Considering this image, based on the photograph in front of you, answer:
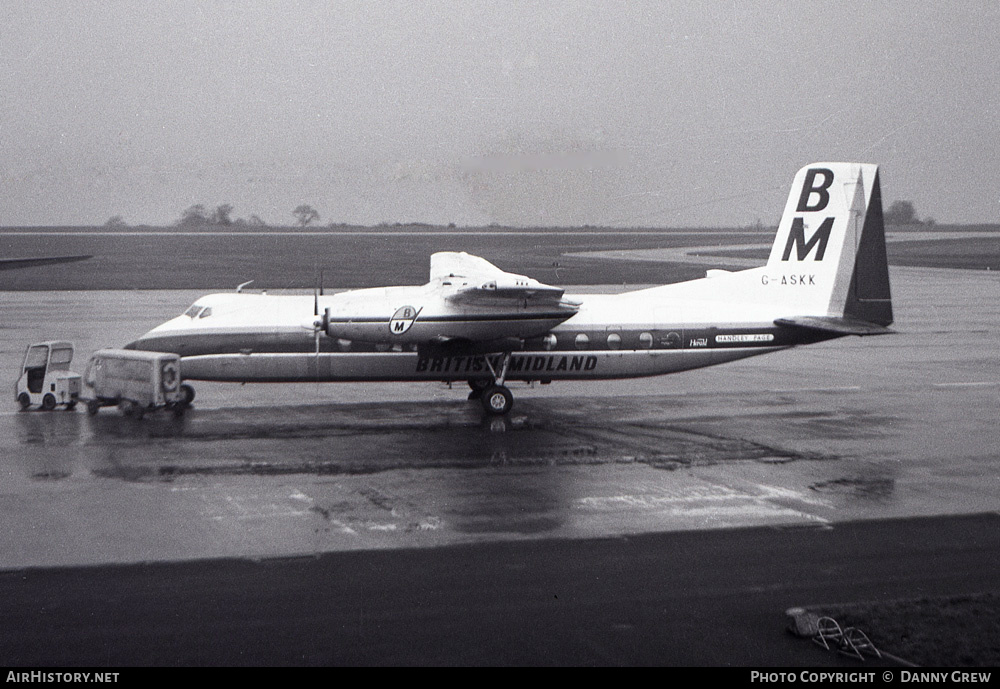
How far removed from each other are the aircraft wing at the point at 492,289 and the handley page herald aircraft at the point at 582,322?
6 centimetres

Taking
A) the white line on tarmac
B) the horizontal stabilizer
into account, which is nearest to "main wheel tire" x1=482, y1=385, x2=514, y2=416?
the horizontal stabilizer

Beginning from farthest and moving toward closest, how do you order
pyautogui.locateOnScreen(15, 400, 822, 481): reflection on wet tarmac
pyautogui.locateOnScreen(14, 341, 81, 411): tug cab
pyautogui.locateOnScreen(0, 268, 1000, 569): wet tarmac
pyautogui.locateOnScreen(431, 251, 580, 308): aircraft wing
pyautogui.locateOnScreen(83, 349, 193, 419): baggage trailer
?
pyautogui.locateOnScreen(14, 341, 81, 411): tug cab → pyautogui.locateOnScreen(83, 349, 193, 419): baggage trailer → pyautogui.locateOnScreen(431, 251, 580, 308): aircraft wing → pyautogui.locateOnScreen(15, 400, 822, 481): reflection on wet tarmac → pyautogui.locateOnScreen(0, 268, 1000, 569): wet tarmac

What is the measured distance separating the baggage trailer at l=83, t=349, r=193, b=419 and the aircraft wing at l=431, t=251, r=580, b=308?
21.8ft

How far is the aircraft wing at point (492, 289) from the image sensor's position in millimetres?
21719

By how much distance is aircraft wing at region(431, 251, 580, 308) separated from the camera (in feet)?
71.3

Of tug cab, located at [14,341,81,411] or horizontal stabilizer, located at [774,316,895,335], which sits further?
tug cab, located at [14,341,81,411]

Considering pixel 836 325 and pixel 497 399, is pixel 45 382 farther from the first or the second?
pixel 836 325

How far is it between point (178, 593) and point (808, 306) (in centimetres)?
1817

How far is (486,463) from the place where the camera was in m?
18.9

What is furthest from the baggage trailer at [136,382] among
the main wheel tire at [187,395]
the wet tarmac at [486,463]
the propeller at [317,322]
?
the propeller at [317,322]

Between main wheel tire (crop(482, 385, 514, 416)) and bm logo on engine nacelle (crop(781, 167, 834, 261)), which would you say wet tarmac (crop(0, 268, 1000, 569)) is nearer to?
main wheel tire (crop(482, 385, 514, 416))

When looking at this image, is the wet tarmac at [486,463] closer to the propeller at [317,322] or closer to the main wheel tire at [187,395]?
the main wheel tire at [187,395]

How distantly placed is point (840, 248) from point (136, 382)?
17445 millimetres
